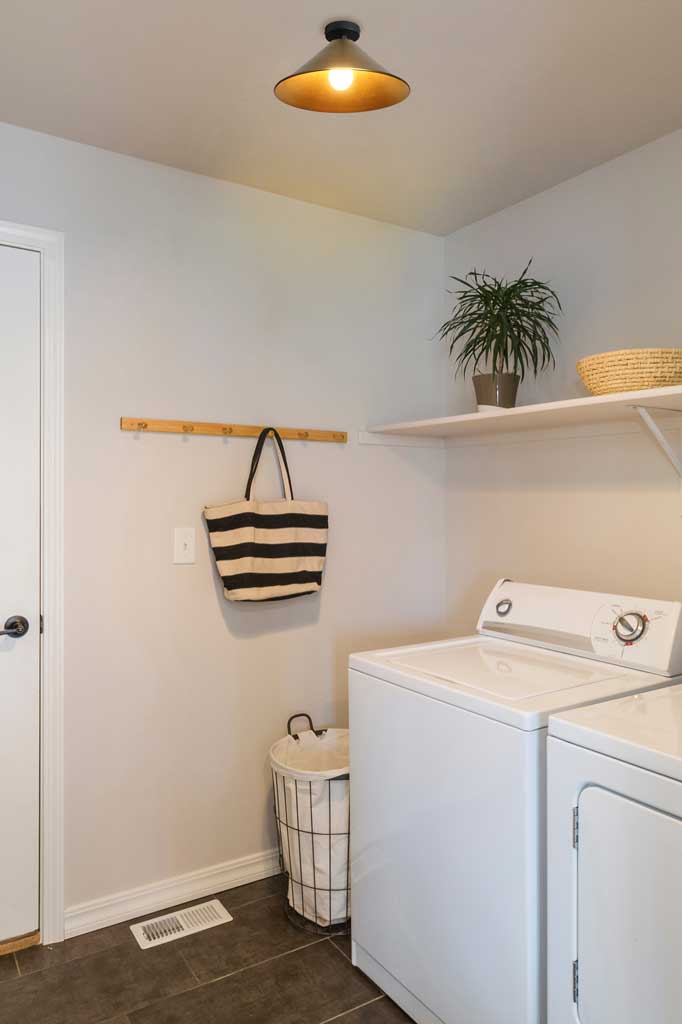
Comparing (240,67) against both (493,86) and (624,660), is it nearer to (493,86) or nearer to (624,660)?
(493,86)

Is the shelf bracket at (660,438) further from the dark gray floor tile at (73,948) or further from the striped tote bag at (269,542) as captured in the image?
the dark gray floor tile at (73,948)

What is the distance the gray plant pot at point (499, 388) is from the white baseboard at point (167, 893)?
1687 mm

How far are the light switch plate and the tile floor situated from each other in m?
1.10

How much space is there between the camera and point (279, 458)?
2.50 m

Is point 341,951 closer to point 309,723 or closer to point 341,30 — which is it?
point 309,723

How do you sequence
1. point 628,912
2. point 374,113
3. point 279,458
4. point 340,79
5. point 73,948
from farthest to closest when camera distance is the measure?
point 279,458 < point 73,948 < point 374,113 < point 340,79 < point 628,912

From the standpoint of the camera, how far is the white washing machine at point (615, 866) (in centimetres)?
120

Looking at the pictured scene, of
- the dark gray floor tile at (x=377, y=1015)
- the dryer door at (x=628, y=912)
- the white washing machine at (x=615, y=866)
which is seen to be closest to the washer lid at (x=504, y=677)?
the white washing machine at (x=615, y=866)

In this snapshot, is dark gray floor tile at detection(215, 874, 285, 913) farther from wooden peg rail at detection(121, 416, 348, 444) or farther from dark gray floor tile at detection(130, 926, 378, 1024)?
wooden peg rail at detection(121, 416, 348, 444)

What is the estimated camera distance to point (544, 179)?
7.89 ft

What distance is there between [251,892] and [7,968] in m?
0.73

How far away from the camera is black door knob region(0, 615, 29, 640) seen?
206 cm

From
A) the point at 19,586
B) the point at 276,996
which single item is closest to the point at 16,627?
the point at 19,586

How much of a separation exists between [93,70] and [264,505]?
49.5 inches
